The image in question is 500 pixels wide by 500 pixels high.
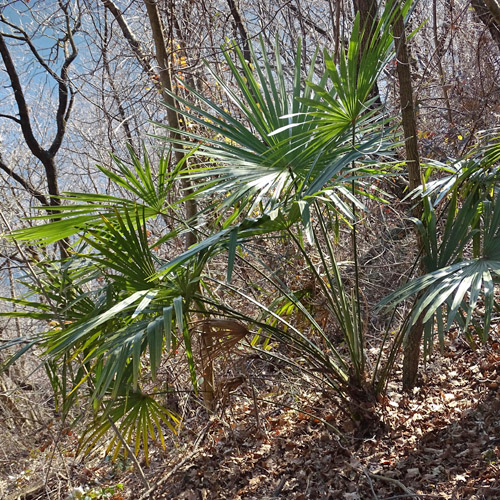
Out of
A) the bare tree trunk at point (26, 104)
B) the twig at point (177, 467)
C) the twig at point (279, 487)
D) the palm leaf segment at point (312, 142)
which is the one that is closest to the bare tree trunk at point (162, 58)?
the palm leaf segment at point (312, 142)

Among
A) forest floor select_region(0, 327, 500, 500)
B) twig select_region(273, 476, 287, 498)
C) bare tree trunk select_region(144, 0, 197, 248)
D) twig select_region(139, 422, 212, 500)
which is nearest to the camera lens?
forest floor select_region(0, 327, 500, 500)

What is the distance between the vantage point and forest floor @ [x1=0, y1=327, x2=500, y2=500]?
2.91 m

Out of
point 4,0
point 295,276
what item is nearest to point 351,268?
point 295,276

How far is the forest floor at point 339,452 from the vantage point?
291cm

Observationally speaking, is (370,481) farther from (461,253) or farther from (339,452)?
(461,253)

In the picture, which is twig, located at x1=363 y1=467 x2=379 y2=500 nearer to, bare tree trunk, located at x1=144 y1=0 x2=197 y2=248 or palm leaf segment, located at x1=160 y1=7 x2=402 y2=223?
palm leaf segment, located at x1=160 y1=7 x2=402 y2=223

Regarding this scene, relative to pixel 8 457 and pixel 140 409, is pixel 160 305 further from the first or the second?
pixel 8 457

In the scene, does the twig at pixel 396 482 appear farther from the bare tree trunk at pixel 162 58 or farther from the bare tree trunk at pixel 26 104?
the bare tree trunk at pixel 26 104

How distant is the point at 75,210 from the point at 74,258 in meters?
0.27

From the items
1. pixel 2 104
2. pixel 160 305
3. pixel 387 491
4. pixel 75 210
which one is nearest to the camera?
pixel 160 305

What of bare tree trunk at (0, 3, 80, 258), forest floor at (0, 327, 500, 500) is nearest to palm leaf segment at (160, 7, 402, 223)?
forest floor at (0, 327, 500, 500)

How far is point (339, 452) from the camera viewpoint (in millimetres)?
3303

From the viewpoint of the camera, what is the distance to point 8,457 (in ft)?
19.1

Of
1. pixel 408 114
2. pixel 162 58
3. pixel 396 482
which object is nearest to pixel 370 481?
pixel 396 482
